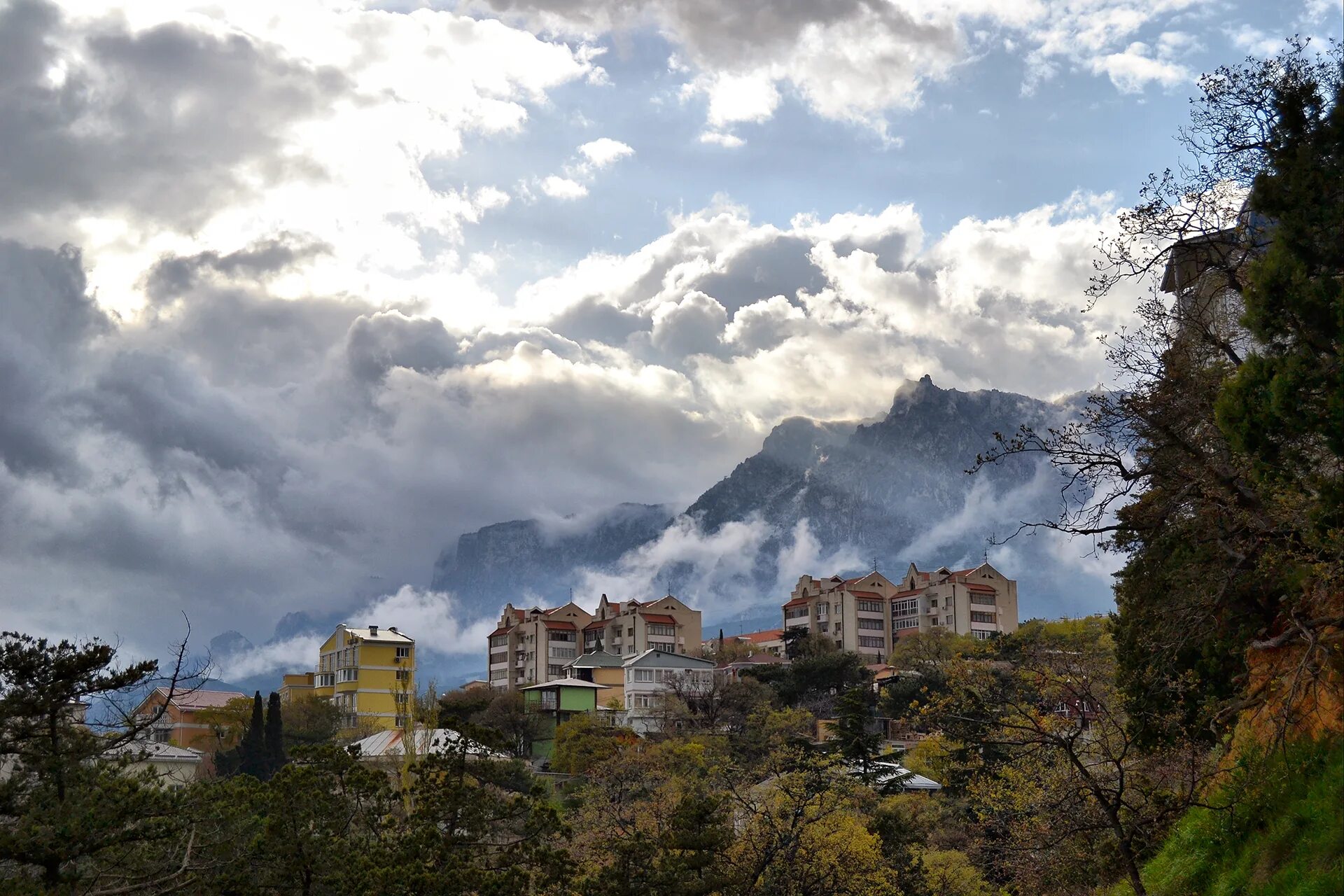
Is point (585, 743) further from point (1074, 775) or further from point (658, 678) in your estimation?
point (1074, 775)

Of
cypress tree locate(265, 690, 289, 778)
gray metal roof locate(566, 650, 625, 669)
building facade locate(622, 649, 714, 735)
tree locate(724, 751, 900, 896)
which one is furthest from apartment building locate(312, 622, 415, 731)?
tree locate(724, 751, 900, 896)

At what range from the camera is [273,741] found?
71.2 m

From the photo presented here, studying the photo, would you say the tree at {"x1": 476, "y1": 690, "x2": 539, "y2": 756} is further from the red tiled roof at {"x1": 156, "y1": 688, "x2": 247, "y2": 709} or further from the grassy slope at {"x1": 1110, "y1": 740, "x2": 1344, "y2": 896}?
the grassy slope at {"x1": 1110, "y1": 740, "x2": 1344, "y2": 896}

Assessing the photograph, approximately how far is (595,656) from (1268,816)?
94465 millimetres

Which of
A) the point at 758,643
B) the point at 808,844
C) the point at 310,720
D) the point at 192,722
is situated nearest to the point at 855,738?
the point at 808,844

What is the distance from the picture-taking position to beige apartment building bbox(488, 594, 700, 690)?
121688mm

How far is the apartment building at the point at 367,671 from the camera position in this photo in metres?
103

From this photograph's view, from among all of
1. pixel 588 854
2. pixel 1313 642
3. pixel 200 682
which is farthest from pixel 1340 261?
pixel 588 854

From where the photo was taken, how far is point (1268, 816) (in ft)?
47.2

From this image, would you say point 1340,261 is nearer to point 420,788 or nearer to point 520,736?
point 420,788

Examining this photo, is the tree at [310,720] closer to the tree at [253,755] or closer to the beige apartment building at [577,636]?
the tree at [253,755]

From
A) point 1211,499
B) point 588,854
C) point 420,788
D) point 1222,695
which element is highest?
point 1211,499

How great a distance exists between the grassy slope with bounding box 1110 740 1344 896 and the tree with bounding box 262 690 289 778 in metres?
60.9

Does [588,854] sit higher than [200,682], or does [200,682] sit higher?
[200,682]
